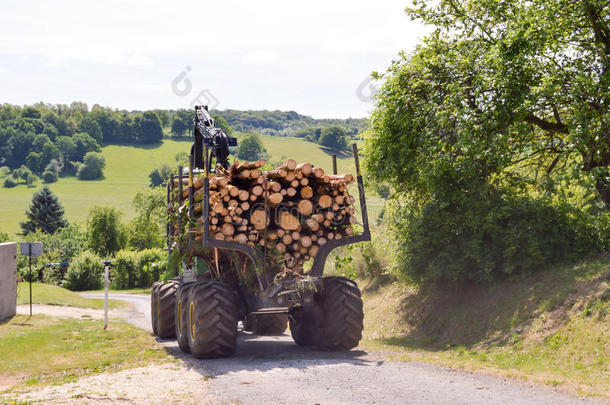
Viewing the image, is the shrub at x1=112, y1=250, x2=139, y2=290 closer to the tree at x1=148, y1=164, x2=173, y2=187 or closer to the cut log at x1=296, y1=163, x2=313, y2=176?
the cut log at x1=296, y1=163, x2=313, y2=176

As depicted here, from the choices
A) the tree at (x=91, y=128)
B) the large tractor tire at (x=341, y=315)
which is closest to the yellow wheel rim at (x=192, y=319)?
the large tractor tire at (x=341, y=315)

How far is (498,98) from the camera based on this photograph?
16.2 m

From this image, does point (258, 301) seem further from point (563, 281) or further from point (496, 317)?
point (563, 281)

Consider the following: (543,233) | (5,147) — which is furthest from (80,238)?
(5,147)

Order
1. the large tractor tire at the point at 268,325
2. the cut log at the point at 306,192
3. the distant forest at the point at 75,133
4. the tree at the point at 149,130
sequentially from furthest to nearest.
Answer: the tree at the point at 149,130
the distant forest at the point at 75,133
the large tractor tire at the point at 268,325
the cut log at the point at 306,192

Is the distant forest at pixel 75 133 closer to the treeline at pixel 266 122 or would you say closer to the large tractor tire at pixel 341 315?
the treeline at pixel 266 122

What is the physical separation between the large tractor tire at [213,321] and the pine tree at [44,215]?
6718cm

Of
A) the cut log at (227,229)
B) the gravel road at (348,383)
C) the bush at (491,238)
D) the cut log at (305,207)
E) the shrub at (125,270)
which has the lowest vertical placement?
the shrub at (125,270)

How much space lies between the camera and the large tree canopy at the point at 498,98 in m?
15.4

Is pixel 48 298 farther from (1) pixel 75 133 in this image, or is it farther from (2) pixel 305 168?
(1) pixel 75 133

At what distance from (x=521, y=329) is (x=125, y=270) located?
45740mm

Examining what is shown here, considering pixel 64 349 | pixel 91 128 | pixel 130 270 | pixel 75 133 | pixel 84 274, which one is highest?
pixel 91 128

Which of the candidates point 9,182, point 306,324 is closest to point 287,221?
point 306,324

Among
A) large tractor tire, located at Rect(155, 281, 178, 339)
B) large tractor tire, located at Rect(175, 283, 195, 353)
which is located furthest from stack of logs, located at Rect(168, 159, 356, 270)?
large tractor tire, located at Rect(155, 281, 178, 339)
